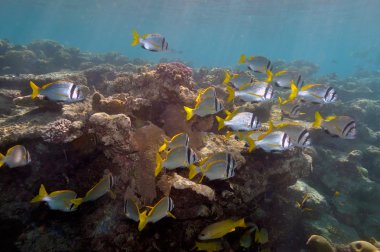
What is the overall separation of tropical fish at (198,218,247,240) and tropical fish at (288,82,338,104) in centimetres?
264

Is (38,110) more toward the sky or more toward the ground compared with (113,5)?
more toward the ground

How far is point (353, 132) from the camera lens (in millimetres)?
4594

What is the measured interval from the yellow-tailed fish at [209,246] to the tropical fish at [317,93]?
299 centimetres

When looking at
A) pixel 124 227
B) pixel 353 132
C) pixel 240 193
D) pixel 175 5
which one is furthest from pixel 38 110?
pixel 175 5

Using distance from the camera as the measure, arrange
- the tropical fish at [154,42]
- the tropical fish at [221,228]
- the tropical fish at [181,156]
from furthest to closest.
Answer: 1. the tropical fish at [154,42]
2. the tropical fish at [181,156]
3. the tropical fish at [221,228]

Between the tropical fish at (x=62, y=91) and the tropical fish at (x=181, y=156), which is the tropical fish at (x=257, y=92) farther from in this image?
the tropical fish at (x=62, y=91)

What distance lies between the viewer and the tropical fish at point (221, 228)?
3.88 m

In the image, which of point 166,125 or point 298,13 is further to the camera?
point 298,13

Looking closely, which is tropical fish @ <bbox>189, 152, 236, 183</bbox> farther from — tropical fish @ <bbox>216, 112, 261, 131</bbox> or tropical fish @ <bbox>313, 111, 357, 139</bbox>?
tropical fish @ <bbox>313, 111, 357, 139</bbox>

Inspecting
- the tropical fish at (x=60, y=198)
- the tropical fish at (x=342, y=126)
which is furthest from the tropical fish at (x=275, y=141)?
the tropical fish at (x=60, y=198)

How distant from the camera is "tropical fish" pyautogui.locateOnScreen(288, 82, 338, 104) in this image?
506 centimetres

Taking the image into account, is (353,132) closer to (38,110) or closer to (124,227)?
(124,227)

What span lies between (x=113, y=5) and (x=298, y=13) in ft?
110

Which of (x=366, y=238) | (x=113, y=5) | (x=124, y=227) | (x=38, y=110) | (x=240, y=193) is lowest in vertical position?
(x=366, y=238)
